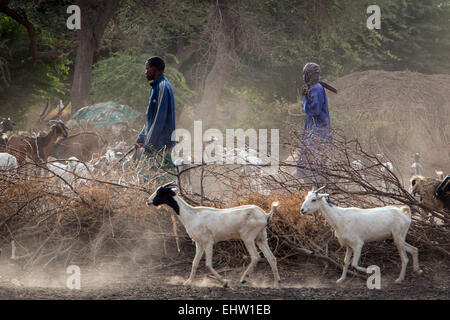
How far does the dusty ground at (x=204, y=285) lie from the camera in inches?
185

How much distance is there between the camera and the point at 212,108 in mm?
23047

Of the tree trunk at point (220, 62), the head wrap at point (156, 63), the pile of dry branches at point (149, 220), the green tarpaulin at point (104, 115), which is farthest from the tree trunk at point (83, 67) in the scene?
the pile of dry branches at point (149, 220)

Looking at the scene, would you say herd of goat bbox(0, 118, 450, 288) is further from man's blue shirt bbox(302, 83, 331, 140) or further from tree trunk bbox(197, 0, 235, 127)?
tree trunk bbox(197, 0, 235, 127)

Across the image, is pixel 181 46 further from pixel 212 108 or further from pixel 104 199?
pixel 104 199

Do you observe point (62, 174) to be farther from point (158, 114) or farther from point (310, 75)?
point (310, 75)

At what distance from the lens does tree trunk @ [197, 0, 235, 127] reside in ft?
70.4

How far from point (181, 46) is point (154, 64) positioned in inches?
820

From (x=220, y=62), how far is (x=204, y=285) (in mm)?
17593

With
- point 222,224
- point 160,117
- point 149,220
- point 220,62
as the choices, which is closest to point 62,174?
point 160,117

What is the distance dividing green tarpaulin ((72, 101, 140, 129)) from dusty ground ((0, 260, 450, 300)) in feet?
38.2

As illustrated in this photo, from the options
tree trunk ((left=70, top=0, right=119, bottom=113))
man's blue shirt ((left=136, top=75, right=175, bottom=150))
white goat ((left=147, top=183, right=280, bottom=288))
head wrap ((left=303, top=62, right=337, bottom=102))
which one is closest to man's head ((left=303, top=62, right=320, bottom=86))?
head wrap ((left=303, top=62, right=337, bottom=102))
